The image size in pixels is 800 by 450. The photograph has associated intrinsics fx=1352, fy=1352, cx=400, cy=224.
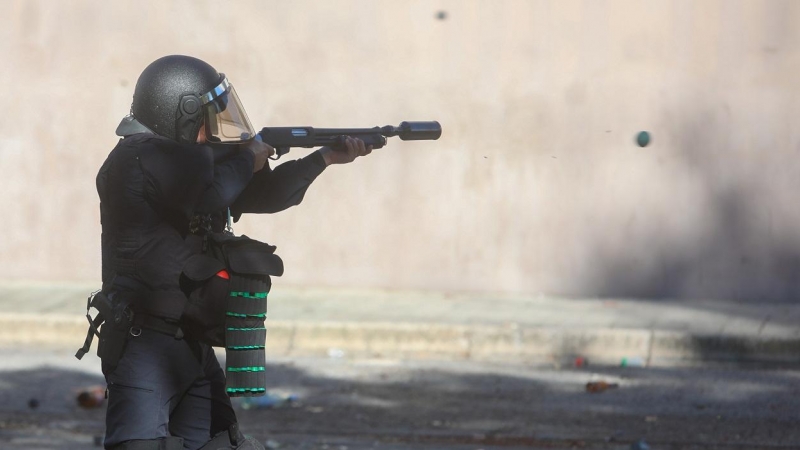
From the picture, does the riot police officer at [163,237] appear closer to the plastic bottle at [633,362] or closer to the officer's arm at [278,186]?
the officer's arm at [278,186]

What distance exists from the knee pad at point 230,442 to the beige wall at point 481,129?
5934 mm

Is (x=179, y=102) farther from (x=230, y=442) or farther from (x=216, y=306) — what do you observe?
(x=230, y=442)

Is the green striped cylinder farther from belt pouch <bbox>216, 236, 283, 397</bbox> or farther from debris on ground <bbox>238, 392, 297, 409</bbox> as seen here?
debris on ground <bbox>238, 392, 297, 409</bbox>

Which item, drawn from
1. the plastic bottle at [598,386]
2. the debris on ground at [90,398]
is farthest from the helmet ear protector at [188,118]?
the plastic bottle at [598,386]

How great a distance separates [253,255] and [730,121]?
6504 mm

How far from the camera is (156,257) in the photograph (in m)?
3.78

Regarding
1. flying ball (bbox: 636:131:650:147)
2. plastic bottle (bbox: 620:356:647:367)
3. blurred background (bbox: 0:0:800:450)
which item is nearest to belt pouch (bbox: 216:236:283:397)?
plastic bottle (bbox: 620:356:647:367)

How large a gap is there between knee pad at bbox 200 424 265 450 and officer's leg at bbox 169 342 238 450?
1 cm

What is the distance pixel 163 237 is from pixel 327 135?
836 millimetres

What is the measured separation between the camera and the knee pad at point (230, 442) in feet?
13.0

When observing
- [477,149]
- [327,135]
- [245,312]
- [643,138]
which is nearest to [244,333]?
[245,312]

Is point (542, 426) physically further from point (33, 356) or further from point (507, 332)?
point (33, 356)

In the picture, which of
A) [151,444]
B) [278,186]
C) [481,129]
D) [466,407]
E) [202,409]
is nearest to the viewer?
[151,444]

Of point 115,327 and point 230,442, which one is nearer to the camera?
point 115,327
